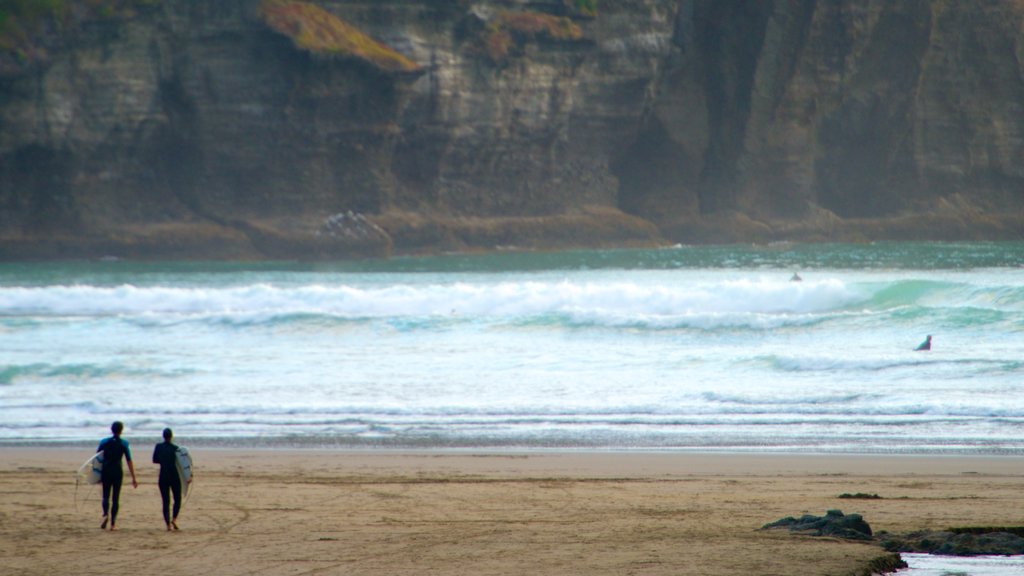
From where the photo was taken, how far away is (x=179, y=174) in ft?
151

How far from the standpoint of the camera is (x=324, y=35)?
147ft

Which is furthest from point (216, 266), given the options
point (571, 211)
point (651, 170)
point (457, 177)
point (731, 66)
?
point (731, 66)

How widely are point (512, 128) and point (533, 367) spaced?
32249 millimetres

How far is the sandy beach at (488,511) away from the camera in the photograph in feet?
24.4

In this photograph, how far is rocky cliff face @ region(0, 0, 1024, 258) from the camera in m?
43.3

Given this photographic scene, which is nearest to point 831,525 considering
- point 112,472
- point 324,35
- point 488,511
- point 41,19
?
point 488,511

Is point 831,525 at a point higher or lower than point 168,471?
lower

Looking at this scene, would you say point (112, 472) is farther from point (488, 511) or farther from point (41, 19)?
point (41, 19)

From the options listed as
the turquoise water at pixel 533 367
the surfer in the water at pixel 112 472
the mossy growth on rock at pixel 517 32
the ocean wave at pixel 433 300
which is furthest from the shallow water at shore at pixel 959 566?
the mossy growth on rock at pixel 517 32

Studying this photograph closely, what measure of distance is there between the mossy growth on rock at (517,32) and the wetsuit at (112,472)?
3933 centimetres

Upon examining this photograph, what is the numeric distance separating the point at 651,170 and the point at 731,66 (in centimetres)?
549

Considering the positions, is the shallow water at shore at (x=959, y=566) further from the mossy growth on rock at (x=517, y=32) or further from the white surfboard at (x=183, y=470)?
the mossy growth on rock at (x=517, y=32)

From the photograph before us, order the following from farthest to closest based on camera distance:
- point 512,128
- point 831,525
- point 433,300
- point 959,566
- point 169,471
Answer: point 512,128 < point 433,300 < point 169,471 < point 831,525 < point 959,566

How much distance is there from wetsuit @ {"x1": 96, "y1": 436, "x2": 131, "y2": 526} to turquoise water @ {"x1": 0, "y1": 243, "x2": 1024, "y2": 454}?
3764 millimetres
